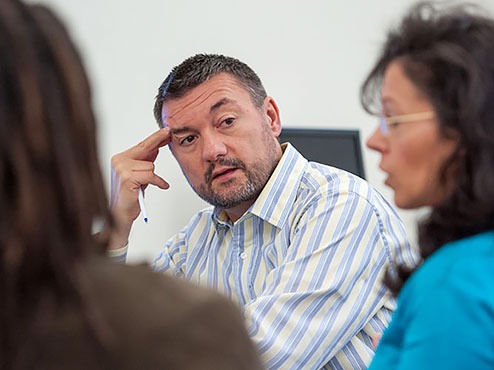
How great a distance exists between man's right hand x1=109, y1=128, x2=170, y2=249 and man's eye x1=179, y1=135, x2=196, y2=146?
0.24 feet

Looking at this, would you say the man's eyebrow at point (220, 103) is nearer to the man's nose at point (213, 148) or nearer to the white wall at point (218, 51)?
the man's nose at point (213, 148)

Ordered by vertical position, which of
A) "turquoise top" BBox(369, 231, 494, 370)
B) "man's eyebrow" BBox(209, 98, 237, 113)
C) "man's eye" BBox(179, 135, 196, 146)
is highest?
"turquoise top" BBox(369, 231, 494, 370)

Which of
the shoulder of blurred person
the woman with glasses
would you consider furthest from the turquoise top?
→ the shoulder of blurred person

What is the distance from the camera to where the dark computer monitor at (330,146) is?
278 cm

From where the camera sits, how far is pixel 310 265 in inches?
67.4

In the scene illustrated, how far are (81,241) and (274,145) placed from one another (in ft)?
4.78

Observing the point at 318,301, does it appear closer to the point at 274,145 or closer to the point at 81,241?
the point at 274,145

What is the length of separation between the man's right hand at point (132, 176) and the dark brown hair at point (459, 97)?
3.89 ft

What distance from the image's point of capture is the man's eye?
2.07 metres

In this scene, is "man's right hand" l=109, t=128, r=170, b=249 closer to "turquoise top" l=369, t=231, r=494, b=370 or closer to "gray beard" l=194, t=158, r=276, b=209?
"gray beard" l=194, t=158, r=276, b=209

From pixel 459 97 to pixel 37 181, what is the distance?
0.59 m

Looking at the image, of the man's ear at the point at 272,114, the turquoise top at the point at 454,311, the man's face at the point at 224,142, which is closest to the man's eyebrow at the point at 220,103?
the man's face at the point at 224,142

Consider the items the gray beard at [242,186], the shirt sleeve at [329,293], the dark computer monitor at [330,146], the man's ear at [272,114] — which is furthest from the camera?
the dark computer monitor at [330,146]

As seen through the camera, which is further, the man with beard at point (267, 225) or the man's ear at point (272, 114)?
the man's ear at point (272, 114)
